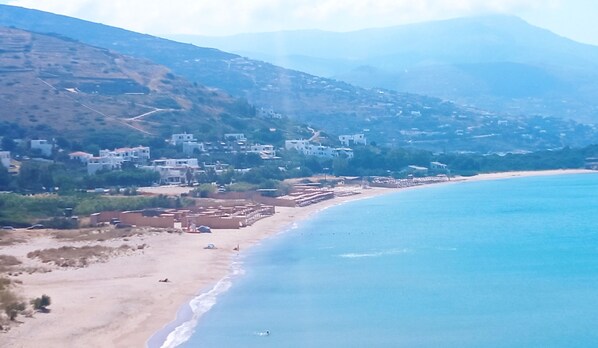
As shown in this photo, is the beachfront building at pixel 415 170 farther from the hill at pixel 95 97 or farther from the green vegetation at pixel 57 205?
the green vegetation at pixel 57 205

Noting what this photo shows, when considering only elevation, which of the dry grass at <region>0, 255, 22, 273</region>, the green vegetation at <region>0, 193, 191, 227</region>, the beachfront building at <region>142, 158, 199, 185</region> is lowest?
the dry grass at <region>0, 255, 22, 273</region>

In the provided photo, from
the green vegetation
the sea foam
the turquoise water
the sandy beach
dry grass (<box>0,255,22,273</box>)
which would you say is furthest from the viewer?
the green vegetation

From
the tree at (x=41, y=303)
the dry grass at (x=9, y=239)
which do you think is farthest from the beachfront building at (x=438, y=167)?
the tree at (x=41, y=303)

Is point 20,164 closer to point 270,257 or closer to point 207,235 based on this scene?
point 207,235

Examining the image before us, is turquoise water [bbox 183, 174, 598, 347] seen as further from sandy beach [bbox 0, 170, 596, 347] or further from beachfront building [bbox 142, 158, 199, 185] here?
beachfront building [bbox 142, 158, 199, 185]

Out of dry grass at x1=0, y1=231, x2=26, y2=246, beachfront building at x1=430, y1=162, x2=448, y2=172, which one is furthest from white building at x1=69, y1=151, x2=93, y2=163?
beachfront building at x1=430, y1=162, x2=448, y2=172

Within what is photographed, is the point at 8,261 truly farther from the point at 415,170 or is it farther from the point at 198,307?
the point at 415,170

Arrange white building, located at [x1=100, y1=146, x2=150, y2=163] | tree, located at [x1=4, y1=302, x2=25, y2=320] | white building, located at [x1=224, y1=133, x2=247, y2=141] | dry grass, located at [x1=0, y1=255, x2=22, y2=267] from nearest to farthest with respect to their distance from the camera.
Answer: tree, located at [x1=4, y1=302, x2=25, y2=320]
dry grass, located at [x1=0, y1=255, x2=22, y2=267]
white building, located at [x1=100, y1=146, x2=150, y2=163]
white building, located at [x1=224, y1=133, x2=247, y2=141]
